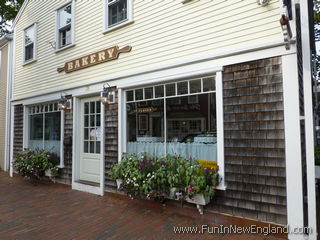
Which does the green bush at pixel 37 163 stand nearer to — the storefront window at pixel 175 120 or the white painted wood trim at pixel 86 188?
the white painted wood trim at pixel 86 188

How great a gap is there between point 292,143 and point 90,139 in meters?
4.80

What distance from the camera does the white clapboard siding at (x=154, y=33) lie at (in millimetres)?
4004

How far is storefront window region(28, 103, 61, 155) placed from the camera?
7.56m

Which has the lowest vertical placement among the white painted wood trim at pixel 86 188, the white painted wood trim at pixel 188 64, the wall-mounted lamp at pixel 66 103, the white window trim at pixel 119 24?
the white painted wood trim at pixel 86 188

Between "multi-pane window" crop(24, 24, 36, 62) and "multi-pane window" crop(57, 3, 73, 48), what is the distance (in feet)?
4.95

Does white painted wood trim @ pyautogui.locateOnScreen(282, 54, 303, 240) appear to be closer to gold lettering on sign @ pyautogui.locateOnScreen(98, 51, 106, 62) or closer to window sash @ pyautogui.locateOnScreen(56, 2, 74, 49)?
gold lettering on sign @ pyautogui.locateOnScreen(98, 51, 106, 62)

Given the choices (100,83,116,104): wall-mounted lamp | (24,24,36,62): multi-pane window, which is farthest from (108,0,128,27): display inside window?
(24,24,36,62): multi-pane window

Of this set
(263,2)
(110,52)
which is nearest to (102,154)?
(110,52)

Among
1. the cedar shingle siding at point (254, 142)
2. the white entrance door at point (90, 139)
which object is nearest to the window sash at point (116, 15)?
the white entrance door at point (90, 139)

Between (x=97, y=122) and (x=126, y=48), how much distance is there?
202cm

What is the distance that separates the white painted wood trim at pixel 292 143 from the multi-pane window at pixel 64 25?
5986 mm

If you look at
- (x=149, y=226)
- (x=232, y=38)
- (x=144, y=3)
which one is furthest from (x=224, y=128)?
(x=144, y=3)

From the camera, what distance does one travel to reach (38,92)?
816cm

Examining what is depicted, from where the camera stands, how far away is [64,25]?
7512 millimetres
